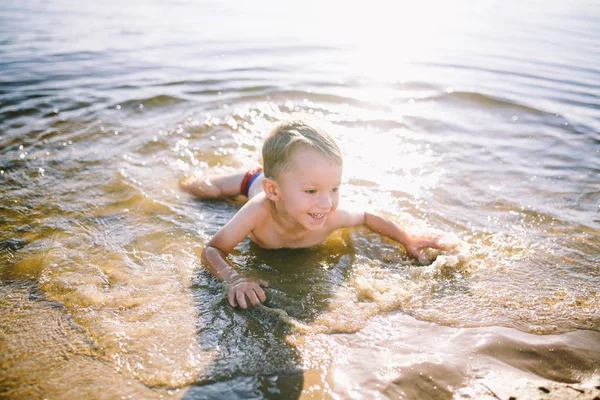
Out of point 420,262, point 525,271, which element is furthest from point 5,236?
point 525,271

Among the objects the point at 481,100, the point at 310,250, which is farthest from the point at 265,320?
the point at 481,100

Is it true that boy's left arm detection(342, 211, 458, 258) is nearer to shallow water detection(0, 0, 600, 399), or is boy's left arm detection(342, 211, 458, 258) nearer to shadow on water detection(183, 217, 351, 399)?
shallow water detection(0, 0, 600, 399)

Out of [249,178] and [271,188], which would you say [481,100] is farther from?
[271,188]

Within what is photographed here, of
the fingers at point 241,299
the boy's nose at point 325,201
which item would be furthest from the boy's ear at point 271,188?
the fingers at point 241,299

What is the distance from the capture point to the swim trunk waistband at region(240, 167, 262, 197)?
414 cm

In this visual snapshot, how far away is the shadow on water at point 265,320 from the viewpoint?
2.01 m

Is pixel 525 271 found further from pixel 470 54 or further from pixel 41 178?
pixel 470 54

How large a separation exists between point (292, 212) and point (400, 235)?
3.01 ft

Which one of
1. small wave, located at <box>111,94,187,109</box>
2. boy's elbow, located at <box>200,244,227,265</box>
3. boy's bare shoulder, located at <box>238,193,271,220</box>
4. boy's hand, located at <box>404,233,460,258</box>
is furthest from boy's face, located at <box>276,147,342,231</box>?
small wave, located at <box>111,94,187,109</box>

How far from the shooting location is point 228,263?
304 cm

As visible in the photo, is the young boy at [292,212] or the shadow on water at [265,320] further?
the young boy at [292,212]

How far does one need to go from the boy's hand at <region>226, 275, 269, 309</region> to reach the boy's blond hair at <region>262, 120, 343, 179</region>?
30.4 inches

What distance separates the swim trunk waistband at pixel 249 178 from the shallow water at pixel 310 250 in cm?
19

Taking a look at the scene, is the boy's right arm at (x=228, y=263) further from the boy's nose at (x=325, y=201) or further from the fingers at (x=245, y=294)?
the boy's nose at (x=325, y=201)
